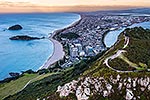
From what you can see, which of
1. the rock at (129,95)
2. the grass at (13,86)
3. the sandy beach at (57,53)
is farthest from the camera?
the sandy beach at (57,53)

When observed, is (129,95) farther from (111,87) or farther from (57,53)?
(57,53)

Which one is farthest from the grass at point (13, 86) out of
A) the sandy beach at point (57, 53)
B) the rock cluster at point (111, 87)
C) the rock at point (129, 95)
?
the rock at point (129, 95)

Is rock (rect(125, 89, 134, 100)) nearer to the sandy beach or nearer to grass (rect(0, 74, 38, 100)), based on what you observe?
grass (rect(0, 74, 38, 100))

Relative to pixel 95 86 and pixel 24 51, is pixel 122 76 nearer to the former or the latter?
pixel 95 86

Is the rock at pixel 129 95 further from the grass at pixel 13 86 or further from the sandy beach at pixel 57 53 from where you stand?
the sandy beach at pixel 57 53

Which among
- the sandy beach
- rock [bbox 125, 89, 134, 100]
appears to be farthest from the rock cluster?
the sandy beach

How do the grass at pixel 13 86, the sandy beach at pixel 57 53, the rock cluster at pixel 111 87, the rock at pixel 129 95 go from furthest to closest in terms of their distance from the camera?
the sandy beach at pixel 57 53 → the grass at pixel 13 86 → the rock cluster at pixel 111 87 → the rock at pixel 129 95
